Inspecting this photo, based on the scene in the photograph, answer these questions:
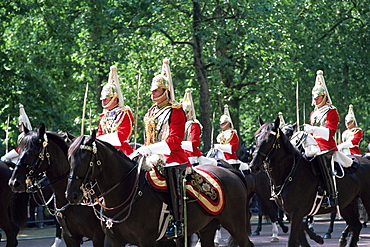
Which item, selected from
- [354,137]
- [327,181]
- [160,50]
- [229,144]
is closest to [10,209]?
[229,144]

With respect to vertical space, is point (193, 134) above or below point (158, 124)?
below

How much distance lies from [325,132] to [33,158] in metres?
4.81

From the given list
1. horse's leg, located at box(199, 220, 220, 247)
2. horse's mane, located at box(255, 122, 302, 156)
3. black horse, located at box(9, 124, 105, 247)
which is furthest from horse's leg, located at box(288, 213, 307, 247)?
black horse, located at box(9, 124, 105, 247)

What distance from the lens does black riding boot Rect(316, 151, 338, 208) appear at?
11047mm

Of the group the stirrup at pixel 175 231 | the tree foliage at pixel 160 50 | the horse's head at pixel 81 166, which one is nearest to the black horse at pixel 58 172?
the stirrup at pixel 175 231

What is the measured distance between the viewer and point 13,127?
68.6 ft

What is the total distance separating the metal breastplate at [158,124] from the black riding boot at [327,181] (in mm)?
3562

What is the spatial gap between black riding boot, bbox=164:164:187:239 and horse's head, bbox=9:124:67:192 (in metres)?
1.73

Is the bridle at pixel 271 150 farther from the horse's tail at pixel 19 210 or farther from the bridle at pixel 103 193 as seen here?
the horse's tail at pixel 19 210

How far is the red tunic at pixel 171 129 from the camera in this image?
826 centimetres

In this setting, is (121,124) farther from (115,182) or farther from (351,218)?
(351,218)

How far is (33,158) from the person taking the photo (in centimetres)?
886

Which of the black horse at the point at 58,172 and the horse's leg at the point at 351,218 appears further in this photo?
the horse's leg at the point at 351,218

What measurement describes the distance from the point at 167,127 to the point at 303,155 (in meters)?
3.49
